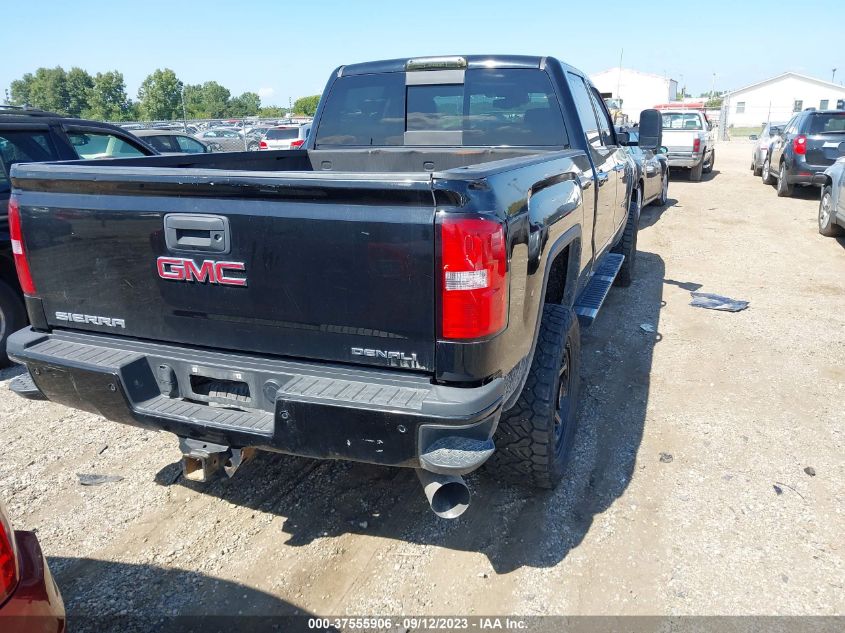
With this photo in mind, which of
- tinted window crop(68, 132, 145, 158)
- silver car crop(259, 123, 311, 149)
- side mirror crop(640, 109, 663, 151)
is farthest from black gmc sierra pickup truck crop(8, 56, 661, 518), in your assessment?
silver car crop(259, 123, 311, 149)

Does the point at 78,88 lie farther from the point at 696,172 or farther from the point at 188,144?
the point at 696,172

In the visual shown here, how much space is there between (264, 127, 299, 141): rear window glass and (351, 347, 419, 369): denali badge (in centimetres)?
1898

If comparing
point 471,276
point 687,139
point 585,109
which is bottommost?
point 687,139

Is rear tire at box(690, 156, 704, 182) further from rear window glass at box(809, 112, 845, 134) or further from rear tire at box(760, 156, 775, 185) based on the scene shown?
rear window glass at box(809, 112, 845, 134)

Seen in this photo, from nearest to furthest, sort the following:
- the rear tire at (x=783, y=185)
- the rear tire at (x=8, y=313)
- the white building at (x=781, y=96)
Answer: the rear tire at (x=8, y=313) < the rear tire at (x=783, y=185) < the white building at (x=781, y=96)

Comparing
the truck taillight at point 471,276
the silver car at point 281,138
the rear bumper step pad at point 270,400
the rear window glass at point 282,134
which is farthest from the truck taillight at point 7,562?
the rear window glass at point 282,134

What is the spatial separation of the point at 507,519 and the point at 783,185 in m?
12.9

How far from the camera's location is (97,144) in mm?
6133

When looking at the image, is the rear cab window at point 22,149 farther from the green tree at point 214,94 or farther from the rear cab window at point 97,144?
the green tree at point 214,94

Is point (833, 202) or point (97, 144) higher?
point (97, 144)

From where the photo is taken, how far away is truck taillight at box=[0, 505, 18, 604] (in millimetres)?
1591

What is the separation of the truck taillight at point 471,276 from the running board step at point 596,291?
1.84 metres

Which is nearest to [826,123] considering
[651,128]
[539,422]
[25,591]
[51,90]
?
[651,128]

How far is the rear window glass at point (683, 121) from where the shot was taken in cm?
1614
